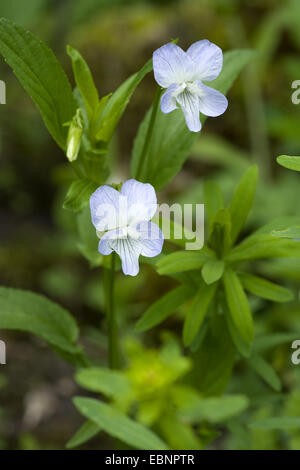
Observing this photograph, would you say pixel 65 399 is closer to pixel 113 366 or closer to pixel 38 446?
pixel 38 446

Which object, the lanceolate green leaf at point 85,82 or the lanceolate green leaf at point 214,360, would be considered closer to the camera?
the lanceolate green leaf at point 85,82

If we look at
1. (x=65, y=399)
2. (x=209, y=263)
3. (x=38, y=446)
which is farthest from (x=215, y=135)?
(x=209, y=263)

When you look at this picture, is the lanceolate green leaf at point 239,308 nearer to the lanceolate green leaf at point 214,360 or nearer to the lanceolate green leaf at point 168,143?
the lanceolate green leaf at point 214,360

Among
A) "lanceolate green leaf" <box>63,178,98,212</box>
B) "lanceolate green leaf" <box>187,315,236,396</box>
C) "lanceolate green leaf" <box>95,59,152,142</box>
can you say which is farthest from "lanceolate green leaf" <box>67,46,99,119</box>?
"lanceolate green leaf" <box>187,315,236,396</box>

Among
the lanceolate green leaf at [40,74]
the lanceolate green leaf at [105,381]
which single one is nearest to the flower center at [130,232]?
the lanceolate green leaf at [40,74]

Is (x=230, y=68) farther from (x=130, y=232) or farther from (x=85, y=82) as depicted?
(x=130, y=232)

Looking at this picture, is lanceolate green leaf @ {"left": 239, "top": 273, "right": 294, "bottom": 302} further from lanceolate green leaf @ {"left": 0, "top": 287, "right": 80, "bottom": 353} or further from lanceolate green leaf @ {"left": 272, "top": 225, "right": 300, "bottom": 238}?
lanceolate green leaf @ {"left": 0, "top": 287, "right": 80, "bottom": 353}

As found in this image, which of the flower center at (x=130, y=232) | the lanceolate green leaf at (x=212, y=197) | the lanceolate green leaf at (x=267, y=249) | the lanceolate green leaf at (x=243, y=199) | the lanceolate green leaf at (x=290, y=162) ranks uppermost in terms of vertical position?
the lanceolate green leaf at (x=212, y=197)

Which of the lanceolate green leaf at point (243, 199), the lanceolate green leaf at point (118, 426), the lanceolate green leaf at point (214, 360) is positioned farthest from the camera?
the lanceolate green leaf at point (214, 360)
